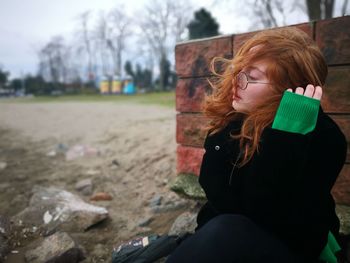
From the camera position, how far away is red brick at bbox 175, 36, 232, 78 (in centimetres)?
254

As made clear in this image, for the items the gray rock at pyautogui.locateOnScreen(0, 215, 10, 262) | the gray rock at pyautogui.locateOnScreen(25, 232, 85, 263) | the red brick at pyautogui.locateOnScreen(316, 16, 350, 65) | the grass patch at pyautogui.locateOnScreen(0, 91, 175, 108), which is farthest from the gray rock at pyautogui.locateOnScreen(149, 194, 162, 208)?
the grass patch at pyautogui.locateOnScreen(0, 91, 175, 108)

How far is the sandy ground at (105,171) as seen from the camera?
292 cm

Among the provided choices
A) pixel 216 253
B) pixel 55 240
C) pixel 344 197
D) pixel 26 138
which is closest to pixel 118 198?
pixel 55 240

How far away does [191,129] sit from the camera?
9.25 feet

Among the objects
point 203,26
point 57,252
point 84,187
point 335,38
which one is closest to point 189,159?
point 57,252

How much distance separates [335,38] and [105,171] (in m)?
3.65

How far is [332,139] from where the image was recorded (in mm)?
1356

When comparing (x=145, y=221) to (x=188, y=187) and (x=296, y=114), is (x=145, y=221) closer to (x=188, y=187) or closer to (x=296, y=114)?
(x=188, y=187)

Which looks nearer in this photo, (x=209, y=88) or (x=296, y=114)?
(x=296, y=114)

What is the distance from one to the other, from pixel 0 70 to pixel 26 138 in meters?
53.2

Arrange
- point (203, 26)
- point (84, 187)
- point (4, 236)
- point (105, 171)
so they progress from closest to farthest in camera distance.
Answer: point (4, 236), point (84, 187), point (105, 171), point (203, 26)

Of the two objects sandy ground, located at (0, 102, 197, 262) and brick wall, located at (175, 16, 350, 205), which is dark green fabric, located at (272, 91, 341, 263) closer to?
brick wall, located at (175, 16, 350, 205)

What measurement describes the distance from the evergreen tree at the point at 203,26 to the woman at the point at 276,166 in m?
27.6

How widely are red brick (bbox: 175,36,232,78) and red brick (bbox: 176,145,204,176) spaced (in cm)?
60
